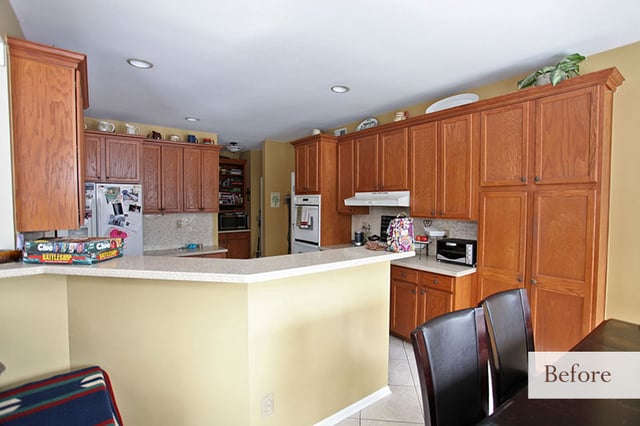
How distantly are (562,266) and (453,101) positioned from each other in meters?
1.86

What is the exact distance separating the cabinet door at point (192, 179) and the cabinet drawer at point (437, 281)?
3.39m

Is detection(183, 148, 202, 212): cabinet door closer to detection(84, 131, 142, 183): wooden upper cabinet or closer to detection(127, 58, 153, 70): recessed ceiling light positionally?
detection(84, 131, 142, 183): wooden upper cabinet

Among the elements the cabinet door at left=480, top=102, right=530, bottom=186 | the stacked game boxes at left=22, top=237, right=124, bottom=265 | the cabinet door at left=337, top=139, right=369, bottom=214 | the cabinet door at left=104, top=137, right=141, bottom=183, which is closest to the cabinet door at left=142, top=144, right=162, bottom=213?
the cabinet door at left=104, top=137, right=141, bottom=183

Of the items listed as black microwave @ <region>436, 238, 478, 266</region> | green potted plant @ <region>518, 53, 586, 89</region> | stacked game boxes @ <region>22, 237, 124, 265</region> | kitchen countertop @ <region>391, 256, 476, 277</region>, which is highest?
green potted plant @ <region>518, 53, 586, 89</region>

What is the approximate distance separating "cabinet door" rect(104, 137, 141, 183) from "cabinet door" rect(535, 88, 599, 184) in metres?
4.47

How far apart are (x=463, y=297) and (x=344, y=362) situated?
4.77 ft

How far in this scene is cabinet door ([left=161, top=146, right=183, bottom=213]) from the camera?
4.47 metres

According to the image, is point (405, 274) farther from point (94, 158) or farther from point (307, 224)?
point (94, 158)

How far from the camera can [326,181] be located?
4.40 metres

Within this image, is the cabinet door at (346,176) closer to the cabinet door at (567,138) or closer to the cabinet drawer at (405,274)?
the cabinet drawer at (405,274)

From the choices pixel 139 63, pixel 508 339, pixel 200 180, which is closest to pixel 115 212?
pixel 200 180

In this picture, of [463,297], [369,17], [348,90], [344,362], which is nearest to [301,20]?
[369,17]

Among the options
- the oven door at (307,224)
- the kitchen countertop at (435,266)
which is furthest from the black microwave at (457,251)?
the oven door at (307,224)

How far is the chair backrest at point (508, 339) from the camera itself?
137cm
